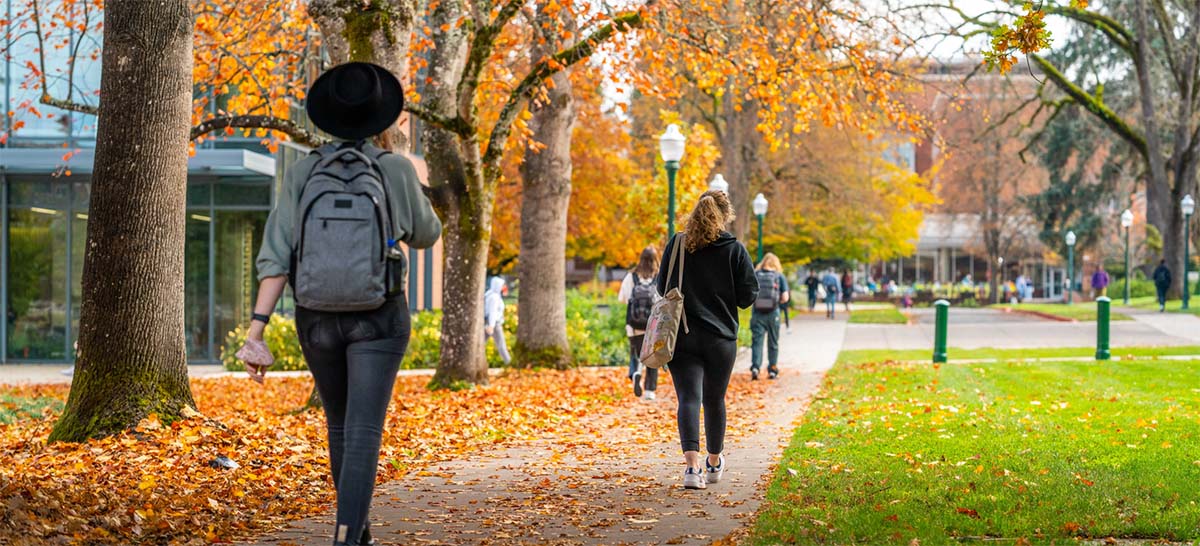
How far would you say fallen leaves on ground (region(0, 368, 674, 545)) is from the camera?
6.65 metres

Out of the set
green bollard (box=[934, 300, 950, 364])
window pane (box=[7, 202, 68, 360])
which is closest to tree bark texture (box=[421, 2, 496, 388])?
green bollard (box=[934, 300, 950, 364])

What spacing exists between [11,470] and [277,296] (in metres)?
3.92

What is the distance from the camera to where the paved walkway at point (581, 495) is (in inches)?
265

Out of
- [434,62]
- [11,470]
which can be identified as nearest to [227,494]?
[11,470]

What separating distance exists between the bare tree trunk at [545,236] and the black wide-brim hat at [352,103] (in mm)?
14257

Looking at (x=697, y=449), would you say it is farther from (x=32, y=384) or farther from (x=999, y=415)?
(x=32, y=384)

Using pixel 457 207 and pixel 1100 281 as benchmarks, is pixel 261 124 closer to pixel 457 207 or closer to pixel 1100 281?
pixel 457 207

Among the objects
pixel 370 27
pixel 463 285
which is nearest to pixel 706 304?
pixel 370 27

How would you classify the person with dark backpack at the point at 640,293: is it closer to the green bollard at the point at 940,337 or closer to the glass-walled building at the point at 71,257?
the green bollard at the point at 940,337

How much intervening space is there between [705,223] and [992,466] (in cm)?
235

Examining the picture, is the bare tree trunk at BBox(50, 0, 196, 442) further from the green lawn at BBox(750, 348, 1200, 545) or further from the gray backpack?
the gray backpack

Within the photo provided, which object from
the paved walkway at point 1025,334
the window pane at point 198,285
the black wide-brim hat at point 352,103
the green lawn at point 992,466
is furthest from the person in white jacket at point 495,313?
the black wide-brim hat at point 352,103

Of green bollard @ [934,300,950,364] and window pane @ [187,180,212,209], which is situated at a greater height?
window pane @ [187,180,212,209]

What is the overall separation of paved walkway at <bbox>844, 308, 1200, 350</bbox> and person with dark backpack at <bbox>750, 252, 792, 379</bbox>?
27.0ft
